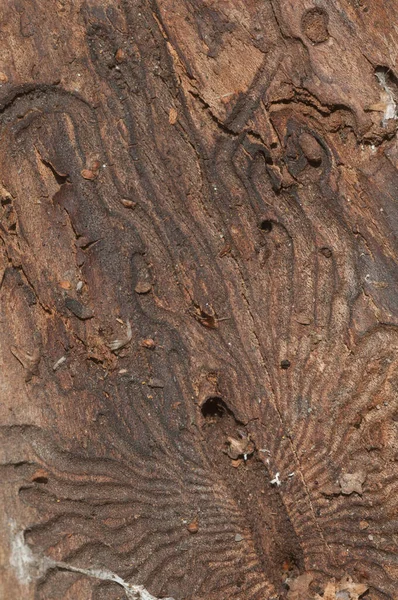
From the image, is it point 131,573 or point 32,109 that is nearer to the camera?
point 131,573

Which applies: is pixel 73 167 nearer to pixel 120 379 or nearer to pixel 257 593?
pixel 120 379

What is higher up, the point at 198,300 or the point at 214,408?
the point at 198,300

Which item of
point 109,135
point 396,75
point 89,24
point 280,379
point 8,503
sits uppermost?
point 396,75

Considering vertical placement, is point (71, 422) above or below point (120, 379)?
below

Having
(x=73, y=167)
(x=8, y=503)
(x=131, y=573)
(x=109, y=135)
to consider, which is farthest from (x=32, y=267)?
(x=131, y=573)
